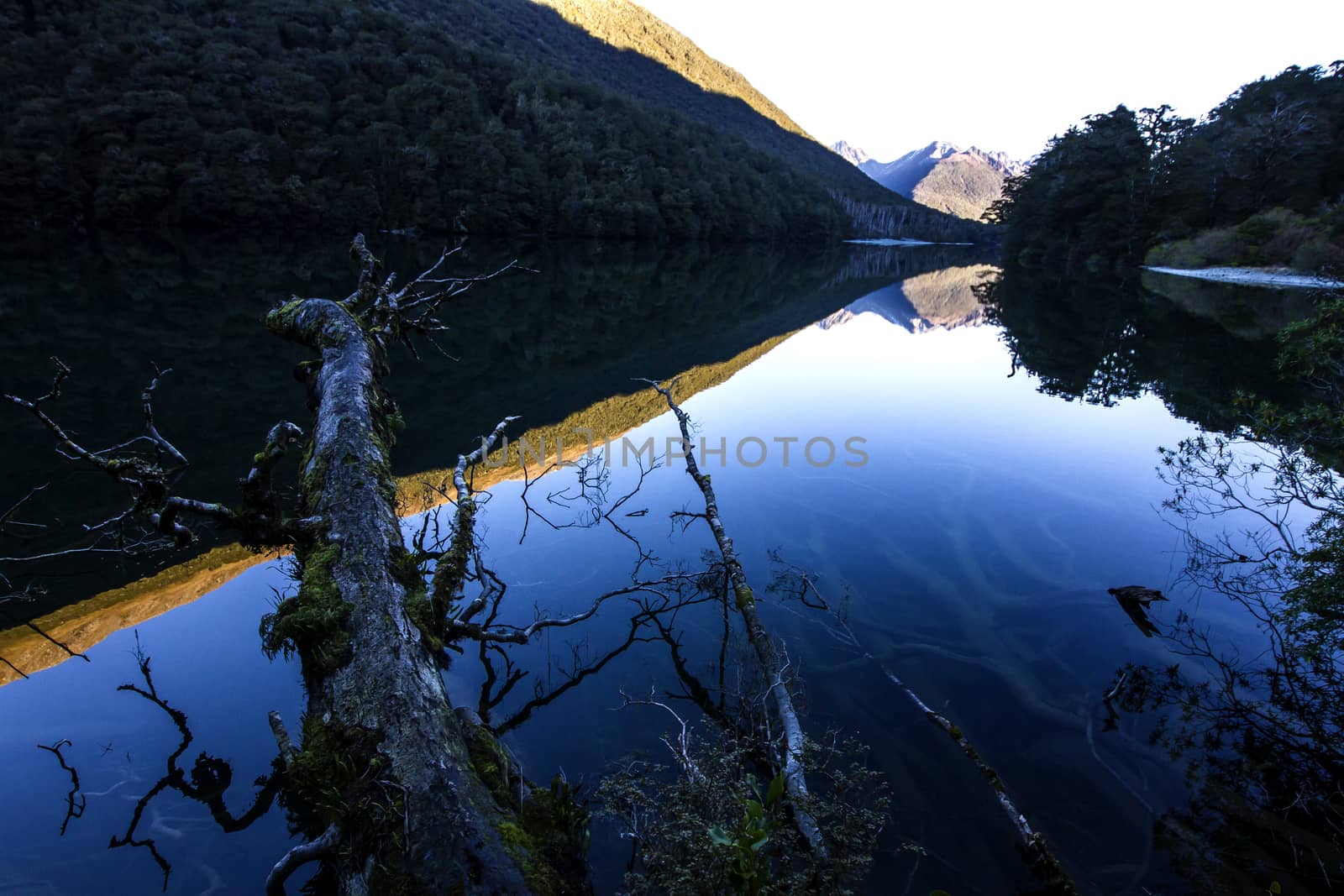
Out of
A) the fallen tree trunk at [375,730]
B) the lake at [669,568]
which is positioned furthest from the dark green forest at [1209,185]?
the fallen tree trunk at [375,730]

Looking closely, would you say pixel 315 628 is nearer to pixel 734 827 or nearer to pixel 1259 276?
pixel 734 827

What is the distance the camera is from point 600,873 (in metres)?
2.91

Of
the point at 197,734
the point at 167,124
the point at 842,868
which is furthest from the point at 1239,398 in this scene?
the point at 167,124

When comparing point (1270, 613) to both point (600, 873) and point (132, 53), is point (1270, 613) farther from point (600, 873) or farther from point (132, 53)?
point (132, 53)

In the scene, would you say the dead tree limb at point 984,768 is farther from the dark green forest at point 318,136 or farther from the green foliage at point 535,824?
the dark green forest at point 318,136

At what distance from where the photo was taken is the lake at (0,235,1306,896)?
3266 millimetres

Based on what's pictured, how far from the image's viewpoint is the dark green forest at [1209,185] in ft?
116

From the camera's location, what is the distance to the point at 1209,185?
4259cm

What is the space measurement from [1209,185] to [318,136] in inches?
2775

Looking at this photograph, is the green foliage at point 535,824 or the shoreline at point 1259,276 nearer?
the green foliage at point 535,824

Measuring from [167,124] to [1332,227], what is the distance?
235ft

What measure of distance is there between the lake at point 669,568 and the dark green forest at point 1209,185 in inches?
1188

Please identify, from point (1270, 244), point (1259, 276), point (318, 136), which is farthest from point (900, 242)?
point (318, 136)

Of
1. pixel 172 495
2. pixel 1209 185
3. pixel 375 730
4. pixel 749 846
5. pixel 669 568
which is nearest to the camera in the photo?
pixel 749 846
